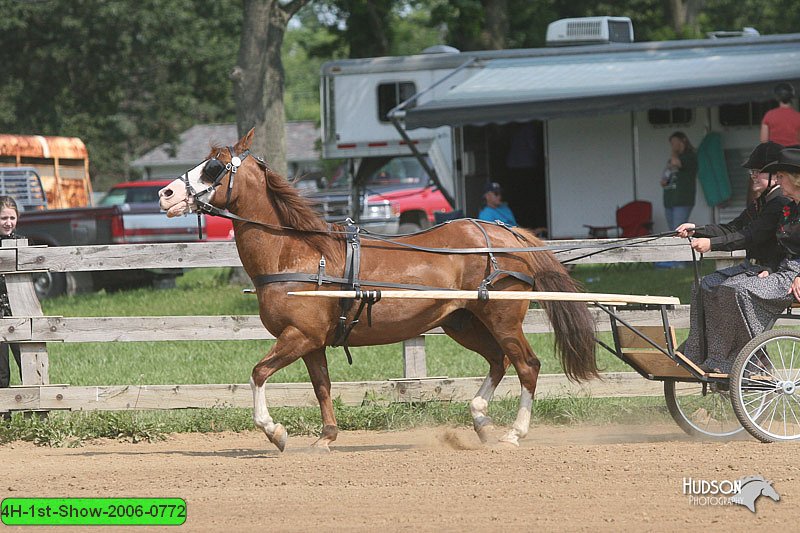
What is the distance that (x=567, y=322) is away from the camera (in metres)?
7.90

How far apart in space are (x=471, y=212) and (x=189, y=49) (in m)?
25.1

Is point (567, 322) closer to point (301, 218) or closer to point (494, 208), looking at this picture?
point (301, 218)

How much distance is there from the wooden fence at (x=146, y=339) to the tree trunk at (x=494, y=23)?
62.4 feet

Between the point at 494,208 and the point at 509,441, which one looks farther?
the point at 494,208

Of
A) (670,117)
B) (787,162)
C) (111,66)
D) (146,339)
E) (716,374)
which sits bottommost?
(716,374)

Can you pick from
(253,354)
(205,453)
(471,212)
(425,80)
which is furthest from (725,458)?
(425,80)

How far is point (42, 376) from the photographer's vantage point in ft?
29.1

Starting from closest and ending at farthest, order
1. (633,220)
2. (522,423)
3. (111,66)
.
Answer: (522,423) < (633,220) < (111,66)

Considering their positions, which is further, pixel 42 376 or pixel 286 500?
pixel 42 376

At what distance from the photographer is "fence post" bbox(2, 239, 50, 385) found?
8828 mm

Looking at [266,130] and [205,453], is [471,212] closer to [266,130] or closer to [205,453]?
[266,130]
